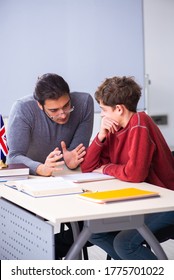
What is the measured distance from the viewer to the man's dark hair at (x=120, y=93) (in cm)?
261

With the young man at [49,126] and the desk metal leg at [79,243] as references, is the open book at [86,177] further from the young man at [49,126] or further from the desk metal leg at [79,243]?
the desk metal leg at [79,243]

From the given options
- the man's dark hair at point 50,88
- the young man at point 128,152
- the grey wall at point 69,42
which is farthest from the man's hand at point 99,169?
the grey wall at point 69,42

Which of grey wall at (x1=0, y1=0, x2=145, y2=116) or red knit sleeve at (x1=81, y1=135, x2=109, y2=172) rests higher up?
grey wall at (x1=0, y1=0, x2=145, y2=116)

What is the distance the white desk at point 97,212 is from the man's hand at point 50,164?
56 cm

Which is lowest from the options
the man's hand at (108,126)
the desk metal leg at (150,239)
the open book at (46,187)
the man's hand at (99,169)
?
the desk metal leg at (150,239)

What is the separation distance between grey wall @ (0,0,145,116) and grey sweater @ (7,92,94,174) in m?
2.03

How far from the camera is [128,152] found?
258cm

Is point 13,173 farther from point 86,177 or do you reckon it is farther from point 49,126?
point 49,126

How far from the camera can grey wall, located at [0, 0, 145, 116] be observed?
5.07 m

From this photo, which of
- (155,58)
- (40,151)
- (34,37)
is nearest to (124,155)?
(40,151)

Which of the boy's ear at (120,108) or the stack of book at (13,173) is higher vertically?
the boy's ear at (120,108)

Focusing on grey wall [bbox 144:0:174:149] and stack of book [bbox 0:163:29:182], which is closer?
stack of book [bbox 0:163:29:182]

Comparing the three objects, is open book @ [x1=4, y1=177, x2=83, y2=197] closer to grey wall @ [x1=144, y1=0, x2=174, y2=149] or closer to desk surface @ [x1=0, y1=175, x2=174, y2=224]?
desk surface @ [x1=0, y1=175, x2=174, y2=224]

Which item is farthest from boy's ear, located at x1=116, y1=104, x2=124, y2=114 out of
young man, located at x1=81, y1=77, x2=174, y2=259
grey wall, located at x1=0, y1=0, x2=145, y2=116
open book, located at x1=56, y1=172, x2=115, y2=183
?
grey wall, located at x1=0, y1=0, x2=145, y2=116
